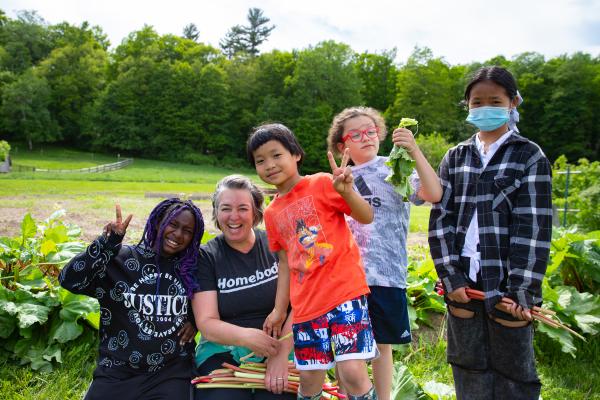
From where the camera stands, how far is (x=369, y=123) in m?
3.08

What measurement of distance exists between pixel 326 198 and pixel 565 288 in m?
3.34

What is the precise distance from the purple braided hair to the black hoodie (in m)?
0.06

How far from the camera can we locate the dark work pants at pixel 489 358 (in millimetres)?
2525

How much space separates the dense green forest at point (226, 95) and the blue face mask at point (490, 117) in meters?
47.3

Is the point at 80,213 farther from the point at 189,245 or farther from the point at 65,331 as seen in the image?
the point at 189,245

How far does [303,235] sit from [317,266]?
0.19 meters

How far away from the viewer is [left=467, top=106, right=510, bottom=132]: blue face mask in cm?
260

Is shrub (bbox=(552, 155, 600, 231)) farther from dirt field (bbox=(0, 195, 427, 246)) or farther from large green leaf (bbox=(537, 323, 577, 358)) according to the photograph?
large green leaf (bbox=(537, 323, 577, 358))

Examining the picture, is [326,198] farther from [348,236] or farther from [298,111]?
[298,111]

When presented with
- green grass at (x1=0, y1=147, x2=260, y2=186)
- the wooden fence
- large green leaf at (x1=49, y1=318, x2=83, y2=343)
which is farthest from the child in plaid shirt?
the wooden fence

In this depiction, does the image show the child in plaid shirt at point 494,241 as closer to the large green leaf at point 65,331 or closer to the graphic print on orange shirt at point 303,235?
the graphic print on orange shirt at point 303,235

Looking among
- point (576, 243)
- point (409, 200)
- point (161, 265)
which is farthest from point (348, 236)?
point (576, 243)

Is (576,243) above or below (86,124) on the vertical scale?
below

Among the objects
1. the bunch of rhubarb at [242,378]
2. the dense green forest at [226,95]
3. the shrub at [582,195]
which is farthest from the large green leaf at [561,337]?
the dense green forest at [226,95]
